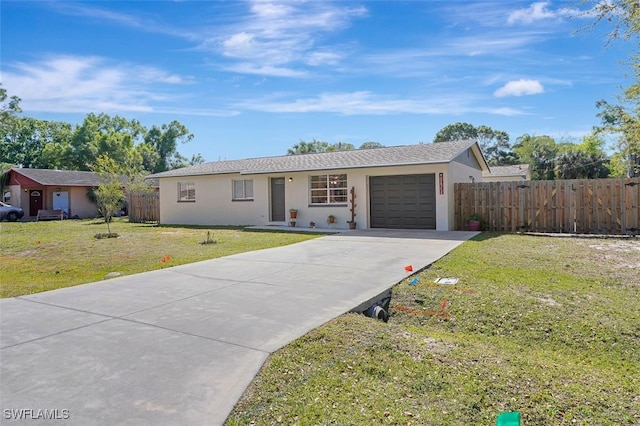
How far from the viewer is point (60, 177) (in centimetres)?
3027

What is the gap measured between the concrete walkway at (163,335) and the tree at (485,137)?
186 feet

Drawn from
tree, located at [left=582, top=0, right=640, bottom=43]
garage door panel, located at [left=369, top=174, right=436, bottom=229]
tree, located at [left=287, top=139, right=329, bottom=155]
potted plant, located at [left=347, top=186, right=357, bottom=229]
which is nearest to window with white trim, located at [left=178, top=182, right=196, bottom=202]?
→ potted plant, located at [left=347, top=186, right=357, bottom=229]

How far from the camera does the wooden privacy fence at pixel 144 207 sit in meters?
23.2

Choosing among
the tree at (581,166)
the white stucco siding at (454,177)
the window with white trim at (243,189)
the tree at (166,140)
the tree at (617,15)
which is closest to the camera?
the tree at (617,15)

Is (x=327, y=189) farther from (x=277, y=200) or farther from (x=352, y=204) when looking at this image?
(x=277, y=200)

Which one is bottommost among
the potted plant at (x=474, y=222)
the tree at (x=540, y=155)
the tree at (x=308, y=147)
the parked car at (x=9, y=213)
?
the potted plant at (x=474, y=222)

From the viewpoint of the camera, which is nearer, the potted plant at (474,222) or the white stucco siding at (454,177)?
the potted plant at (474,222)

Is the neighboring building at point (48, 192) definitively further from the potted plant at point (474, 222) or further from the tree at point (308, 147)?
the tree at point (308, 147)

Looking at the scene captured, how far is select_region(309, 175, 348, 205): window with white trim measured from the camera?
16.8m

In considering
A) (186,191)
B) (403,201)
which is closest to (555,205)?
(403,201)

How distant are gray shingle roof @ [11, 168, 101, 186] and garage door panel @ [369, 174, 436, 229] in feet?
78.0

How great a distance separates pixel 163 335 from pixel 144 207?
2120cm

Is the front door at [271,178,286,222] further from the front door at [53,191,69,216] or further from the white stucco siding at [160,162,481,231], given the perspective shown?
the front door at [53,191,69,216]

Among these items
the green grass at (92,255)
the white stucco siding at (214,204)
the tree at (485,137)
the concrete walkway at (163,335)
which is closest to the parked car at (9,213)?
the white stucco siding at (214,204)
